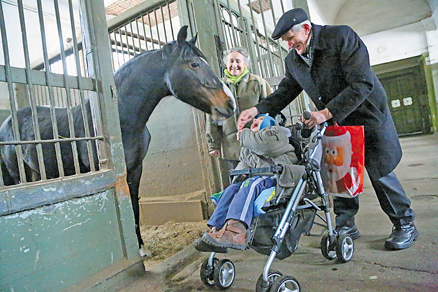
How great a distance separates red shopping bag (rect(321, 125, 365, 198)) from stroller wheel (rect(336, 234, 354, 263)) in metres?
0.28

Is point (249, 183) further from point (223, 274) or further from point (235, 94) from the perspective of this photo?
point (235, 94)

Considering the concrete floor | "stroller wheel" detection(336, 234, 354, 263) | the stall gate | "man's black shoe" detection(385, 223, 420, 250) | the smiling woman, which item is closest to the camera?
the stall gate

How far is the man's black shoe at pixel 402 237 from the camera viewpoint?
1942 mm

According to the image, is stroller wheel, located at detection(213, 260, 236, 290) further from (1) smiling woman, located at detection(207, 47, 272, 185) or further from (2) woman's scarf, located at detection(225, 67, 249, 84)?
(2) woman's scarf, located at detection(225, 67, 249, 84)

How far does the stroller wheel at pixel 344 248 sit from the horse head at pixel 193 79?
119cm

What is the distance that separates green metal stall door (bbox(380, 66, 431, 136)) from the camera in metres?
11.5

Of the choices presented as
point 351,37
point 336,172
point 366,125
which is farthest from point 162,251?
point 351,37

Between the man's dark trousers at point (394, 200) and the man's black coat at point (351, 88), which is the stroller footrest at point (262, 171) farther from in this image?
the man's dark trousers at point (394, 200)

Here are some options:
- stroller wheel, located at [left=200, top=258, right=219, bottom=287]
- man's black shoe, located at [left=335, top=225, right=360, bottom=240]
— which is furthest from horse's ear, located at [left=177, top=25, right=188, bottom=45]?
man's black shoe, located at [left=335, top=225, right=360, bottom=240]

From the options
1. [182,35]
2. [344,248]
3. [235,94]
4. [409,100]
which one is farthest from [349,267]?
[409,100]

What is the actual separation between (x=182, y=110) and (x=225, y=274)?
2287 mm

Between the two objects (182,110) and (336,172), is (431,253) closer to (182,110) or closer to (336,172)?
(336,172)

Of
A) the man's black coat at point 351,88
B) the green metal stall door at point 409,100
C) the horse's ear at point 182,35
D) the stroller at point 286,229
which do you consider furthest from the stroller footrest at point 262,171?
the green metal stall door at point 409,100

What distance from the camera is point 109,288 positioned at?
1728mm
